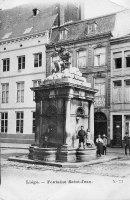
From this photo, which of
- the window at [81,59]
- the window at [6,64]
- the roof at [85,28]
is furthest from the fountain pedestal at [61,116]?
the window at [6,64]

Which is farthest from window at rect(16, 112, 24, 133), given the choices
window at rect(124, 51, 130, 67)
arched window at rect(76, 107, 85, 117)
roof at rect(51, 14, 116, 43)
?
arched window at rect(76, 107, 85, 117)

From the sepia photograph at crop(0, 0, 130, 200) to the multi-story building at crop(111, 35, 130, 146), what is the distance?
0.06 meters

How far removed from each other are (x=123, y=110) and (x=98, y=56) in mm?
3820

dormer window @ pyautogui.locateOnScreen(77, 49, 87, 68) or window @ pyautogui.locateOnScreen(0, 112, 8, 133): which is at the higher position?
dormer window @ pyautogui.locateOnScreen(77, 49, 87, 68)

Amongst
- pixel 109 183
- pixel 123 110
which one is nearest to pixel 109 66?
pixel 123 110

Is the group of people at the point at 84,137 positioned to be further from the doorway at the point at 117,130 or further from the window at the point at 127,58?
the window at the point at 127,58

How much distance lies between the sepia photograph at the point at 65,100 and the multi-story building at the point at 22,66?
0.07 m

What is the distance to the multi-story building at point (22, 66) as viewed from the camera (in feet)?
69.9

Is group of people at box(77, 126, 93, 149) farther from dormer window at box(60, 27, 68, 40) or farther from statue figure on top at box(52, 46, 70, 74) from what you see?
dormer window at box(60, 27, 68, 40)

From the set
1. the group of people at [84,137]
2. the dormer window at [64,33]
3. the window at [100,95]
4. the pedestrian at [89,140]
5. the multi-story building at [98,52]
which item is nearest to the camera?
the group of people at [84,137]

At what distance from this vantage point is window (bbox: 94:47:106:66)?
18938 millimetres

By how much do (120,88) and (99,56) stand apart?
253 cm

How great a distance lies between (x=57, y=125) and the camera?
9.99 m

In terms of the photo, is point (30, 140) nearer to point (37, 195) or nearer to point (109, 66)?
point (109, 66)
